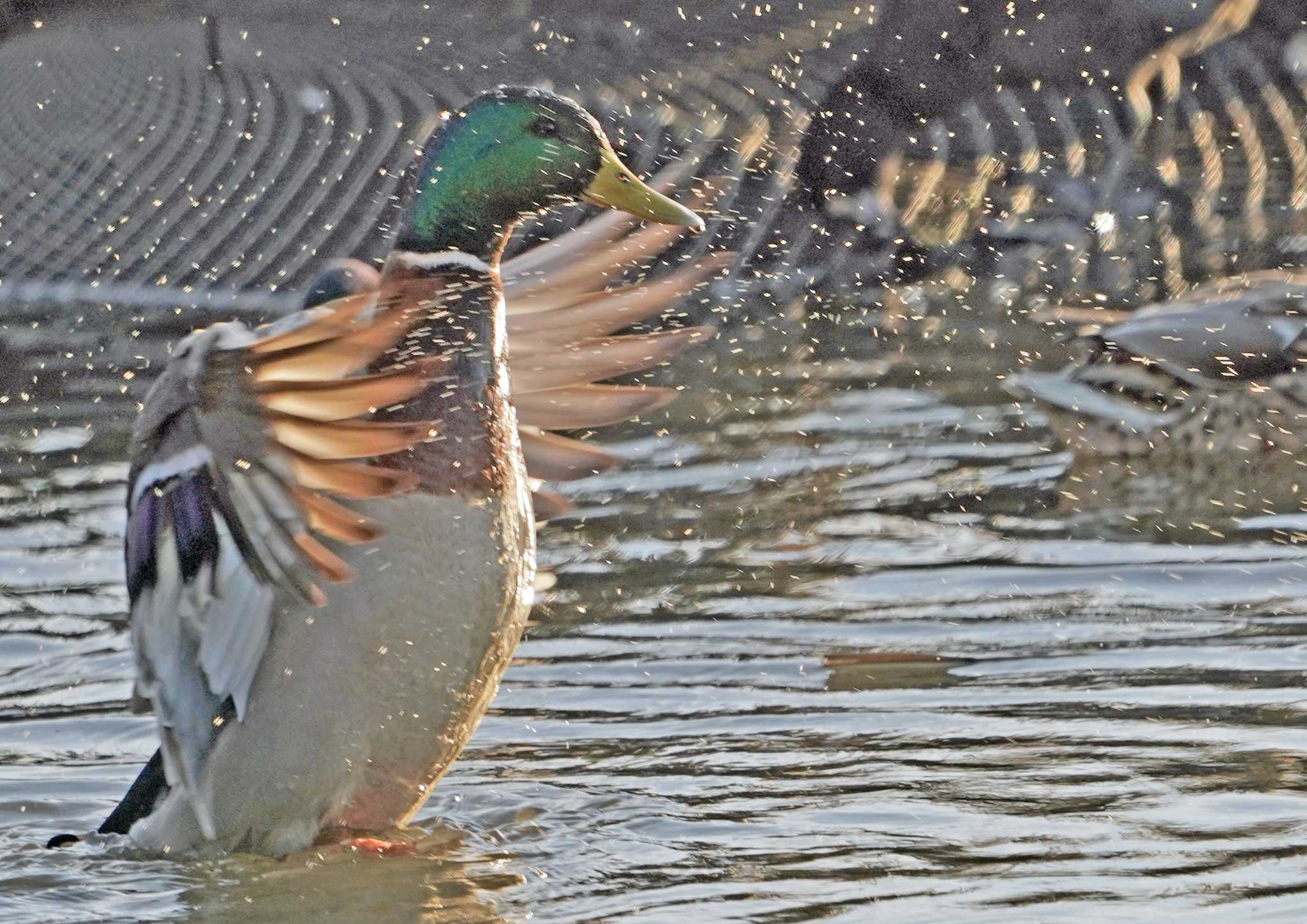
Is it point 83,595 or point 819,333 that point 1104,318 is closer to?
point 819,333

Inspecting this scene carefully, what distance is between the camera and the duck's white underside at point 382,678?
3801 mm

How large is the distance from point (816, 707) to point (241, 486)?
1634 millimetres

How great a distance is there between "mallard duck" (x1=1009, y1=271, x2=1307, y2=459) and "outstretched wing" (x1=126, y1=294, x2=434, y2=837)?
377 cm

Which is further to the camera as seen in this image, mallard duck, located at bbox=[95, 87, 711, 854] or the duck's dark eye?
the duck's dark eye

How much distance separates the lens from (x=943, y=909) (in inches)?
140

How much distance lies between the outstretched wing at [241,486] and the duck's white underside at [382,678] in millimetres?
73

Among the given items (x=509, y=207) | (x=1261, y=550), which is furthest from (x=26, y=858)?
(x=1261, y=550)

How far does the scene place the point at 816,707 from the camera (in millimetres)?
4816

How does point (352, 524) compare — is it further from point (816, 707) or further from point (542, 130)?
point (816, 707)

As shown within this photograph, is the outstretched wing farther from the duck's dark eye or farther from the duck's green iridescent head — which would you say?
the duck's dark eye

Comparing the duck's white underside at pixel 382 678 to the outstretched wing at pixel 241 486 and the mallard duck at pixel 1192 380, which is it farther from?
the mallard duck at pixel 1192 380

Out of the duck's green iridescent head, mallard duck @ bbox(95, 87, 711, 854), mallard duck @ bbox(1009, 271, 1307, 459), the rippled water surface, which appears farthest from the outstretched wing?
mallard duck @ bbox(1009, 271, 1307, 459)

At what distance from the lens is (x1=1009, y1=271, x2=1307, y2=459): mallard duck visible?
7.11m

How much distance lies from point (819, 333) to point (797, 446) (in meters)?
2.01
